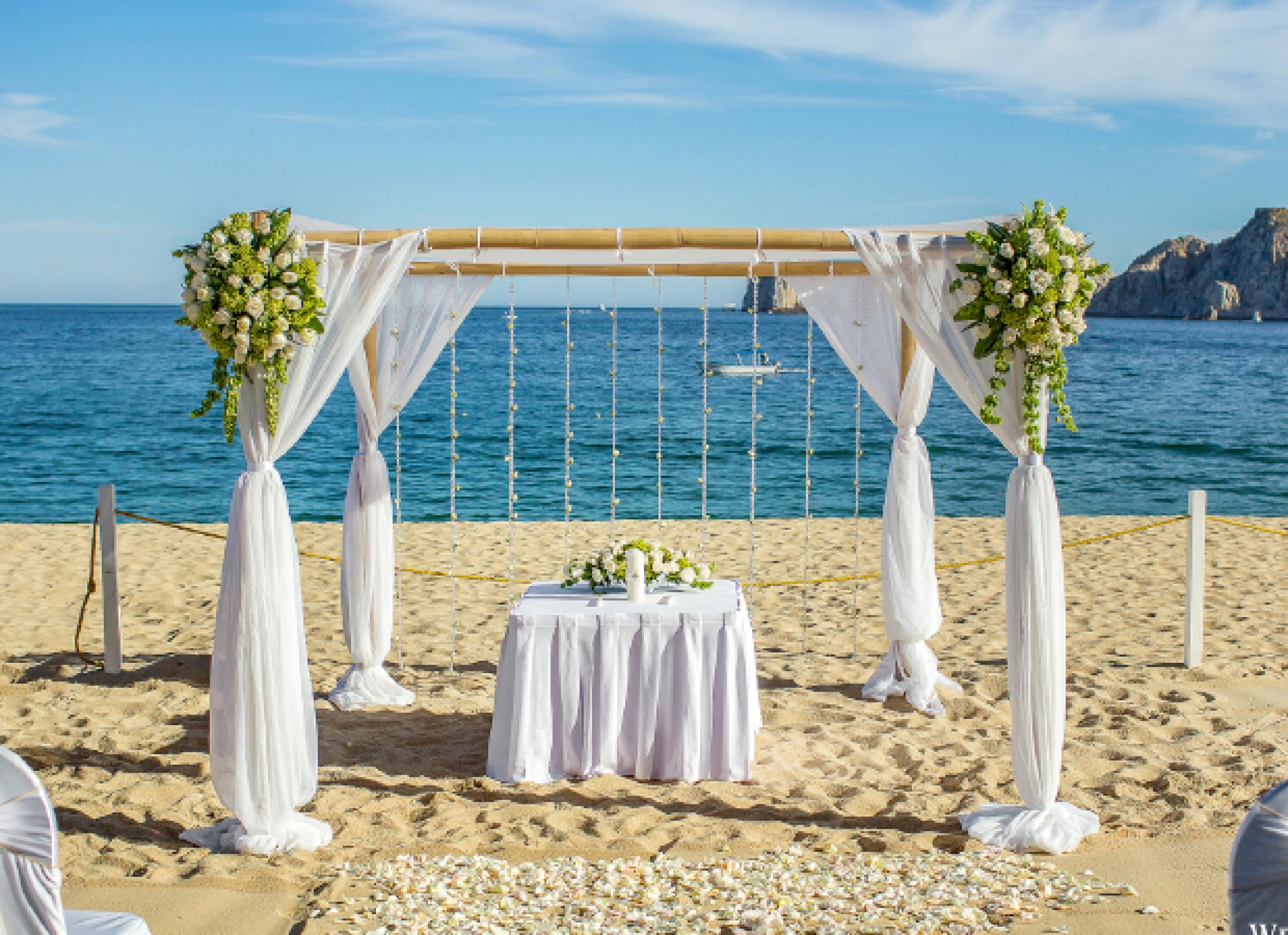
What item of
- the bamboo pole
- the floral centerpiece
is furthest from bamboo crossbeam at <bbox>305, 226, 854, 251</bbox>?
the floral centerpiece

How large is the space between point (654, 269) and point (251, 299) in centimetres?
253

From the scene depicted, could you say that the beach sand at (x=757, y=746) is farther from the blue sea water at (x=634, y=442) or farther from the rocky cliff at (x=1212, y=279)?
the rocky cliff at (x=1212, y=279)

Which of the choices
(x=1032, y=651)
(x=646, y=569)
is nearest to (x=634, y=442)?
(x=646, y=569)

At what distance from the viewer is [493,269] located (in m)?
5.84

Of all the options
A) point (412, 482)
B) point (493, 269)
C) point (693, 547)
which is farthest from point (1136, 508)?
point (493, 269)

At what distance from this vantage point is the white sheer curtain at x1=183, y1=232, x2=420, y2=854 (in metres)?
4.20

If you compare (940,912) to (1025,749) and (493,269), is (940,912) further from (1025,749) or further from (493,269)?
(493,269)

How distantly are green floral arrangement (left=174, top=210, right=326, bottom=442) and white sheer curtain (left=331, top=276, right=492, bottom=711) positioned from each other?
5.18 ft

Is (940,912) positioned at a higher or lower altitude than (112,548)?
lower

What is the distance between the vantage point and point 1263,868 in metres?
2.27

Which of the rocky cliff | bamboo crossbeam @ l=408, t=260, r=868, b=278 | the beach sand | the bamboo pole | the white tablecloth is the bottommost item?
the beach sand

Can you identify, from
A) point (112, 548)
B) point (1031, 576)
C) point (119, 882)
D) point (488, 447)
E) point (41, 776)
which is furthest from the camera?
point (488, 447)

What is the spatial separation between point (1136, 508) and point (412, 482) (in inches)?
458

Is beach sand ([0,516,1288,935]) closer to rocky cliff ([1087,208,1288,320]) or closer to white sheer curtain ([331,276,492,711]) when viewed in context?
white sheer curtain ([331,276,492,711])
